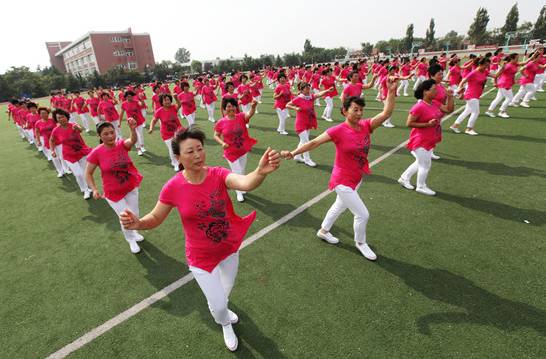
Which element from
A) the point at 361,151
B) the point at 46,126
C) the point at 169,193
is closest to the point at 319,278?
the point at 361,151

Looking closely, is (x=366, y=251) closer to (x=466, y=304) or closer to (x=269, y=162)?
(x=466, y=304)

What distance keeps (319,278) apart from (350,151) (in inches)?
76.1

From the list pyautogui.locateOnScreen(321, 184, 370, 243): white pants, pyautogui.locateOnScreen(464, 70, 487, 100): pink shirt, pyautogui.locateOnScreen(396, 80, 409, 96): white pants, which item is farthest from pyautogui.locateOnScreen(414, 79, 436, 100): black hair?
pyautogui.locateOnScreen(396, 80, 409, 96): white pants

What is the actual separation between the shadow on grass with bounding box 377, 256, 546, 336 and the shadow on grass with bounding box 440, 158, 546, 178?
4.72 metres

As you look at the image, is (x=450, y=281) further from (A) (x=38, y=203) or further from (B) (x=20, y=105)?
(B) (x=20, y=105)

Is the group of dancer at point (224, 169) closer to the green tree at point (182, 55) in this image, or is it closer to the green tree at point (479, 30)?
the green tree at point (479, 30)

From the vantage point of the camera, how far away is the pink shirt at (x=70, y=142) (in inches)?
277

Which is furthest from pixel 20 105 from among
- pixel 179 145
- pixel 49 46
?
pixel 49 46

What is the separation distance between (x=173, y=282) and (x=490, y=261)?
4840 millimetres

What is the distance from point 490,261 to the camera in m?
4.39

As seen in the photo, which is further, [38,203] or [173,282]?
[38,203]

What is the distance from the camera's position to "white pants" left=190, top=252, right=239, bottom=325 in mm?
2989

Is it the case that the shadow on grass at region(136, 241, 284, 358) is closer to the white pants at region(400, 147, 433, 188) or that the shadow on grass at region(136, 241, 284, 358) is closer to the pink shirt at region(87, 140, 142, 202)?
the pink shirt at region(87, 140, 142, 202)

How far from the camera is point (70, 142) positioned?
23.5 feet
